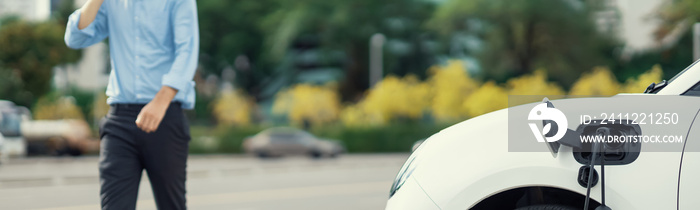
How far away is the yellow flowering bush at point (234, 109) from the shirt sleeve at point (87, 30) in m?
50.9

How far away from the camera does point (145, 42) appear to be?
133 inches

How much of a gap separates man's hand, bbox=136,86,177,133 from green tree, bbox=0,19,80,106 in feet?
134

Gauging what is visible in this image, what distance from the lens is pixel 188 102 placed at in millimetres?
3389

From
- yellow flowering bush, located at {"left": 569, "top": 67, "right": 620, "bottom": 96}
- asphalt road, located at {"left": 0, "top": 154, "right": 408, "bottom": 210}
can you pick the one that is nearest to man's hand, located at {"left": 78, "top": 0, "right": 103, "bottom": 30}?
asphalt road, located at {"left": 0, "top": 154, "right": 408, "bottom": 210}

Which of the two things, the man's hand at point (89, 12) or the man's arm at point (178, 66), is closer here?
the man's arm at point (178, 66)

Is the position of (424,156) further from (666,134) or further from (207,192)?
(207,192)

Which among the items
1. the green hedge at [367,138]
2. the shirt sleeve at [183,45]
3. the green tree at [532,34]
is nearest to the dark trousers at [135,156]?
the shirt sleeve at [183,45]

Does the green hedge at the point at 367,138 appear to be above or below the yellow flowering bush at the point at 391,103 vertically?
below

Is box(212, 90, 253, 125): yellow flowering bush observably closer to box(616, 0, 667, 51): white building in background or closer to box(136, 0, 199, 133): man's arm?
box(616, 0, 667, 51): white building in background

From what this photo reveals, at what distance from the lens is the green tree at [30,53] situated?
4128 cm

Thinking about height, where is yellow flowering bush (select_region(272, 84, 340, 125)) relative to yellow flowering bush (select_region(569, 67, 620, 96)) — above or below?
below

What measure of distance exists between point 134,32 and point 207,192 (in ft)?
35.7

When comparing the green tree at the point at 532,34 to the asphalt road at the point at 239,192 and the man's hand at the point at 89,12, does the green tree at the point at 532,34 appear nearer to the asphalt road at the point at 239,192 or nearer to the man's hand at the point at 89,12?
the asphalt road at the point at 239,192

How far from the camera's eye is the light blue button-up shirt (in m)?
3.33
